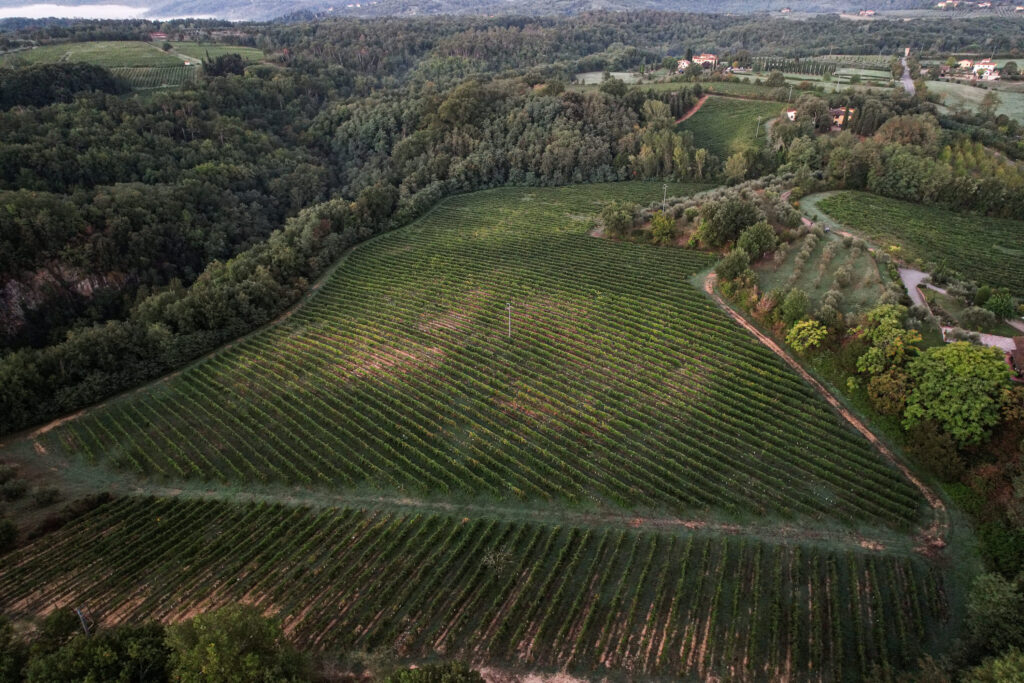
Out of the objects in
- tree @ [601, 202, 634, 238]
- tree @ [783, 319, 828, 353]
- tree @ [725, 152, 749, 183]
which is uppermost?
tree @ [725, 152, 749, 183]

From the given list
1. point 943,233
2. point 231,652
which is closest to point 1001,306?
point 943,233

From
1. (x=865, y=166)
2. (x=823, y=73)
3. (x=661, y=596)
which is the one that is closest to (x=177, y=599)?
(x=661, y=596)

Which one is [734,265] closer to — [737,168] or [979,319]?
[979,319]

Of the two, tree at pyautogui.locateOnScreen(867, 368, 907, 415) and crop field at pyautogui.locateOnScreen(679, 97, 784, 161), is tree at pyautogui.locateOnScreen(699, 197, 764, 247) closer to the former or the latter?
tree at pyautogui.locateOnScreen(867, 368, 907, 415)

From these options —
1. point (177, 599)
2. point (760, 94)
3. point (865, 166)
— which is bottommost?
point (177, 599)

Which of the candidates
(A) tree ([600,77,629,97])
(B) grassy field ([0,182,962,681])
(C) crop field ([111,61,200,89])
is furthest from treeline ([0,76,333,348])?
(A) tree ([600,77,629,97])

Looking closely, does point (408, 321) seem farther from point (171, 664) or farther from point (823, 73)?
point (823, 73)

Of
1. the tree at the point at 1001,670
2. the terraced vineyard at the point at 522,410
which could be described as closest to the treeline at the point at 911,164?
the terraced vineyard at the point at 522,410
